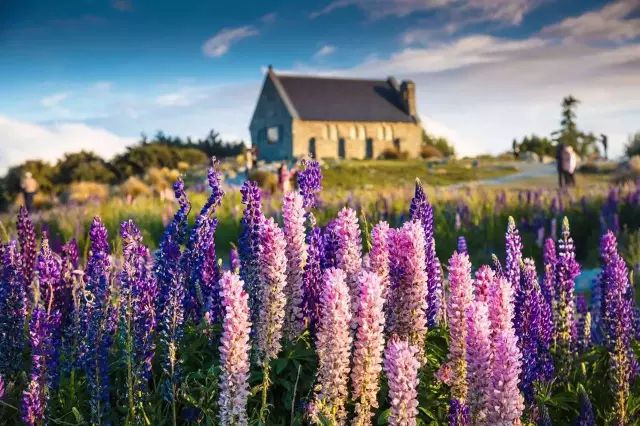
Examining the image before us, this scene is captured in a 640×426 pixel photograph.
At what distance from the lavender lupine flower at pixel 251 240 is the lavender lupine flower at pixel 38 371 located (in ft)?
3.31

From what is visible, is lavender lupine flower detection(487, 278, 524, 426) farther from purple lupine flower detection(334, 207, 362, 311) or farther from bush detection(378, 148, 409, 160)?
bush detection(378, 148, 409, 160)

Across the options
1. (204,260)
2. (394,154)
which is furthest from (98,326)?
(394,154)

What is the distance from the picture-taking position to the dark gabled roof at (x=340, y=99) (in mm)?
65062

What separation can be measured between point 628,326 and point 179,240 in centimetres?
249

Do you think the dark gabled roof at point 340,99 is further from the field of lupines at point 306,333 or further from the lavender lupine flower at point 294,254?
the lavender lupine flower at point 294,254

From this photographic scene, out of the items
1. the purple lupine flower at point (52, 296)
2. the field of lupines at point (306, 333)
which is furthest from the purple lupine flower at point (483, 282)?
the purple lupine flower at point (52, 296)

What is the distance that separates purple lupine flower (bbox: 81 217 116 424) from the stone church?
5847 centimetres

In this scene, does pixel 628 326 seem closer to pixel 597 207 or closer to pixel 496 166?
pixel 597 207

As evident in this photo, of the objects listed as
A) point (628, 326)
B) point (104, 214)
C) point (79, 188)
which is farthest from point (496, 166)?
point (628, 326)

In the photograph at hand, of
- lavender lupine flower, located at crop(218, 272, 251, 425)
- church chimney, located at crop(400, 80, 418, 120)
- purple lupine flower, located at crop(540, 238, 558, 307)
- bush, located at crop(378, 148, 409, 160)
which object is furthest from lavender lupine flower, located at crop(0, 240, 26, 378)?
church chimney, located at crop(400, 80, 418, 120)

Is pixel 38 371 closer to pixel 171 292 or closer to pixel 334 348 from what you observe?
pixel 171 292

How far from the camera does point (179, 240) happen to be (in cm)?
368

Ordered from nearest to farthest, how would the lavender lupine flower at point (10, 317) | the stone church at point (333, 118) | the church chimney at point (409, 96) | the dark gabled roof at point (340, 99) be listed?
the lavender lupine flower at point (10, 317) → the stone church at point (333, 118) → the dark gabled roof at point (340, 99) → the church chimney at point (409, 96)

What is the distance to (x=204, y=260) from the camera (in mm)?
3949
